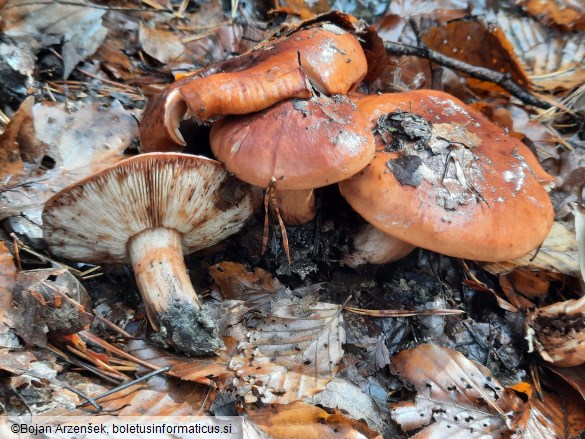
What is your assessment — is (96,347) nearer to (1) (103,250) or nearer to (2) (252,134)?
(1) (103,250)

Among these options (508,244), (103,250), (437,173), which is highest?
(437,173)

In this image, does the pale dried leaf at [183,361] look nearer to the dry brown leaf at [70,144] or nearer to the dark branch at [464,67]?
the dry brown leaf at [70,144]

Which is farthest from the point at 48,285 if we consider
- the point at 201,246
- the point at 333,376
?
the point at 333,376

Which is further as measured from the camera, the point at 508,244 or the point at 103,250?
the point at 103,250

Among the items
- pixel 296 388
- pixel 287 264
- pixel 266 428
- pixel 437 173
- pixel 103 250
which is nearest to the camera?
pixel 266 428

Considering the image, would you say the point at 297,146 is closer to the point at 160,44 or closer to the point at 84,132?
the point at 84,132
